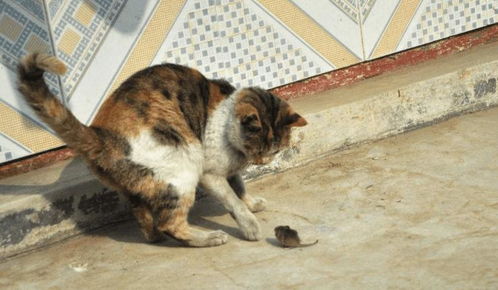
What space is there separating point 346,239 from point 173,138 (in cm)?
117

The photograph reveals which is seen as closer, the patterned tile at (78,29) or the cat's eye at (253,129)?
the cat's eye at (253,129)

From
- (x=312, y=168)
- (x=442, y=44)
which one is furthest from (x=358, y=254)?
(x=442, y=44)

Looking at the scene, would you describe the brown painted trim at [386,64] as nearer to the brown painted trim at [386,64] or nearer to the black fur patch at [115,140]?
the brown painted trim at [386,64]

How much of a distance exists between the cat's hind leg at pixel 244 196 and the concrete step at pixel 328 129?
1.53 feet

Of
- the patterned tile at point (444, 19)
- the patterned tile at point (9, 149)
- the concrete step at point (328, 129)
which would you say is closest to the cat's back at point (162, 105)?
the concrete step at point (328, 129)

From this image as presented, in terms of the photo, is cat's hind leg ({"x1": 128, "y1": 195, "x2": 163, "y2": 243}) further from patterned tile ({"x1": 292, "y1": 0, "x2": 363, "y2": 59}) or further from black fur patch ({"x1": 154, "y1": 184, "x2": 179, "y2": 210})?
patterned tile ({"x1": 292, "y1": 0, "x2": 363, "y2": 59})

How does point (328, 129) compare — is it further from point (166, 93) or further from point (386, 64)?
point (166, 93)

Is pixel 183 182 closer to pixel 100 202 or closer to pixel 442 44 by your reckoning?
pixel 100 202

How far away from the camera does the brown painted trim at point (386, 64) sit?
6.56 metres

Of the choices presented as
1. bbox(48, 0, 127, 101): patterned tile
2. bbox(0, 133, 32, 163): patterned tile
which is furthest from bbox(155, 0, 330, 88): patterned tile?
bbox(0, 133, 32, 163): patterned tile

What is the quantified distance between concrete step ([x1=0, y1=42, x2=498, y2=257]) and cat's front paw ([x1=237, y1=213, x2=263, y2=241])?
3.07ft

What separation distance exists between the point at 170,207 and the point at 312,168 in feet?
5.01

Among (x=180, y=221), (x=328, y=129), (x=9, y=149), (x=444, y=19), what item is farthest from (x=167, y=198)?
(x=444, y=19)

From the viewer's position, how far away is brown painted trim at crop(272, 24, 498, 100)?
6559mm
